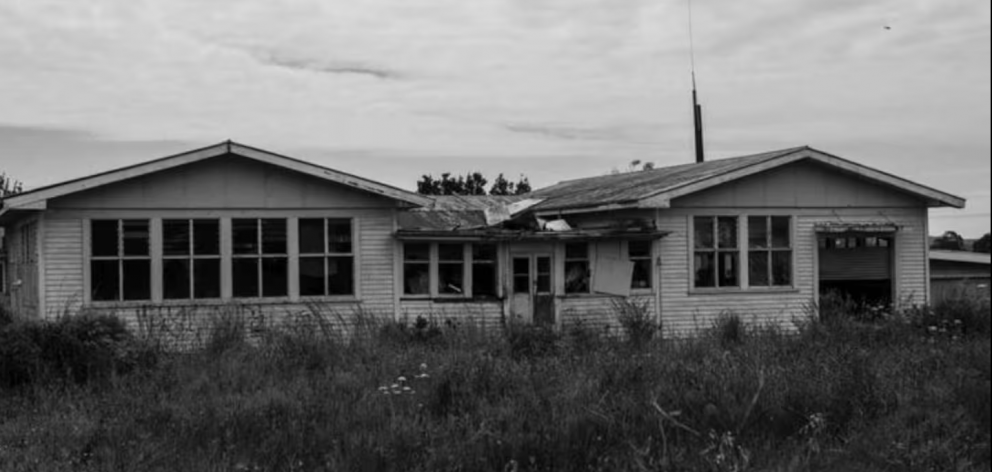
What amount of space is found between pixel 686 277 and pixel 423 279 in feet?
17.8

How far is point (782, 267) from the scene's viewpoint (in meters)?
21.0

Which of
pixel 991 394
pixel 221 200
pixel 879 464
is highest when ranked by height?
pixel 221 200

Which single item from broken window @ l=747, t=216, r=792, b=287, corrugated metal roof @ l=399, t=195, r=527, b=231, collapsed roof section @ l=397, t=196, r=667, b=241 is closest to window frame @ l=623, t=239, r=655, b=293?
collapsed roof section @ l=397, t=196, r=667, b=241

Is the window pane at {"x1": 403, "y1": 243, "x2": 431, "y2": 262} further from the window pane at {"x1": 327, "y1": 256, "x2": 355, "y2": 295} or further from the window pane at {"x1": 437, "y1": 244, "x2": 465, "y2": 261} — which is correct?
the window pane at {"x1": 327, "y1": 256, "x2": 355, "y2": 295}

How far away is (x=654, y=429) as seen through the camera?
7605mm

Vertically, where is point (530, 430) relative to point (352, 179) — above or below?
below

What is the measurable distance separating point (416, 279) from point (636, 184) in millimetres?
5962

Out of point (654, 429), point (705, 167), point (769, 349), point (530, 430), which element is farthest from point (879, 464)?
point (705, 167)

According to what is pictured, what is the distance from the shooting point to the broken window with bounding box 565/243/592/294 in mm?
20609

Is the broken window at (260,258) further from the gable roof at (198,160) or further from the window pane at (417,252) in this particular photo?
the window pane at (417,252)

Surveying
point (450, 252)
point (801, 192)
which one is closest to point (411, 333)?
point (450, 252)

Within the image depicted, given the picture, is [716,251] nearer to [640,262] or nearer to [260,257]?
[640,262]

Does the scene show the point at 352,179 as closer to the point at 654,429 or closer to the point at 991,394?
the point at 654,429

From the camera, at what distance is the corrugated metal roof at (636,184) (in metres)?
20.2
